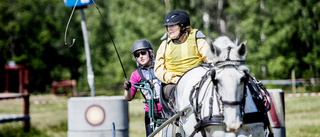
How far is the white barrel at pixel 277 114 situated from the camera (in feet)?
26.6

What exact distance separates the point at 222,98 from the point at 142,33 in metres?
40.9

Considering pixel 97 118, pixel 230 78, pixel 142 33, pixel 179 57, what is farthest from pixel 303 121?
pixel 142 33

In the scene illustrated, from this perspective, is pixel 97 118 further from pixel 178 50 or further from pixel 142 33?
pixel 142 33

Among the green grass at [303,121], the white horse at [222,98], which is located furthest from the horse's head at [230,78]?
the green grass at [303,121]

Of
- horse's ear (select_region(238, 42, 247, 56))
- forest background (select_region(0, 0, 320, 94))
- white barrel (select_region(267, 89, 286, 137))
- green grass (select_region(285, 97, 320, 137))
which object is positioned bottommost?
green grass (select_region(285, 97, 320, 137))

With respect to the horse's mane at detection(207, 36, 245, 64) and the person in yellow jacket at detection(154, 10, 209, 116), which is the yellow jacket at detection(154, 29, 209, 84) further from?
the horse's mane at detection(207, 36, 245, 64)

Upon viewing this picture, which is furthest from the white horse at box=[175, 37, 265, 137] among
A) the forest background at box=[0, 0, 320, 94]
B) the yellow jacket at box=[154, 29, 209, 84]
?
the forest background at box=[0, 0, 320, 94]

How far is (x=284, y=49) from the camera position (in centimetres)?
4056

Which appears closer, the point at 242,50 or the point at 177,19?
the point at 242,50

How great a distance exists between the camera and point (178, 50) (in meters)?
5.83

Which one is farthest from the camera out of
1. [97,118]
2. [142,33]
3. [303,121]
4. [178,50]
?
[142,33]

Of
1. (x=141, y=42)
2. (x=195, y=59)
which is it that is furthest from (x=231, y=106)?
(x=141, y=42)

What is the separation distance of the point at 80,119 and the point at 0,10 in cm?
4530

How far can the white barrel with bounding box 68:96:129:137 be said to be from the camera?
8562 mm
